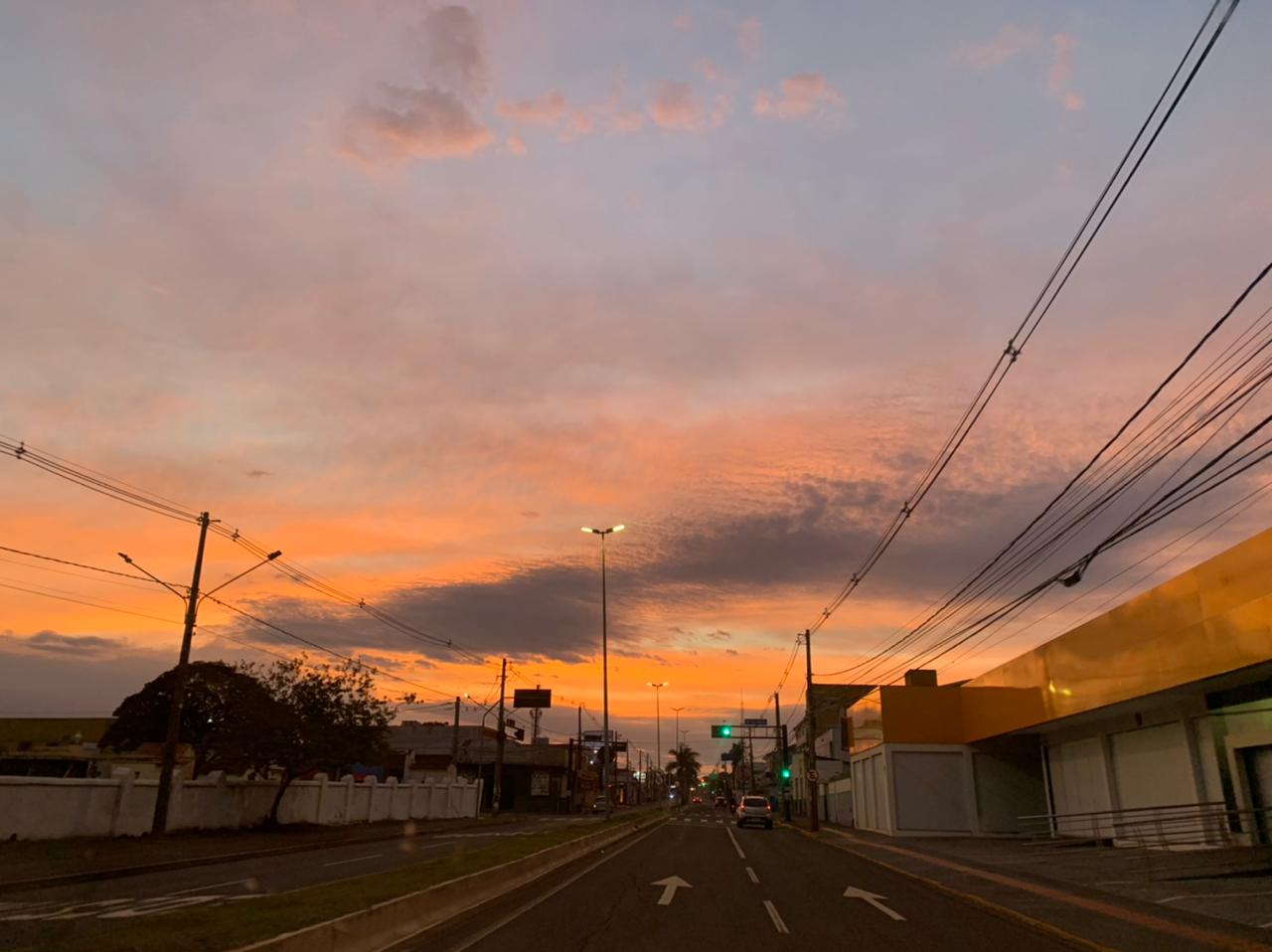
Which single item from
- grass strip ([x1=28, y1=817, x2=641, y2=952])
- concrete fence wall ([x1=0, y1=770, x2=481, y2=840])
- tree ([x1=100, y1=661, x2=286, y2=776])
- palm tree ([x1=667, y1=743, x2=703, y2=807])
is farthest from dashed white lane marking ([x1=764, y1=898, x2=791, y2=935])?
palm tree ([x1=667, y1=743, x2=703, y2=807])

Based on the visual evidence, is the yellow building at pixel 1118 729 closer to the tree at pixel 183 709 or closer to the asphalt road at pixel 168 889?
the asphalt road at pixel 168 889

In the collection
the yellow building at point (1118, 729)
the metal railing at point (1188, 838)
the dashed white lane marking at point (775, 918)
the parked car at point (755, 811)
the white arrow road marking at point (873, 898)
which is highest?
the yellow building at point (1118, 729)

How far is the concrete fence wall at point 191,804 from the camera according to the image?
26422 mm

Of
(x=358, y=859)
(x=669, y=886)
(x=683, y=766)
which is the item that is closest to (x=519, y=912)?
(x=669, y=886)

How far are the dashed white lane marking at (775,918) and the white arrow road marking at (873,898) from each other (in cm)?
196

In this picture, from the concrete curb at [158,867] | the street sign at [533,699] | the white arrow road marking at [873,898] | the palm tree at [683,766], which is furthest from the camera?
Answer: the palm tree at [683,766]

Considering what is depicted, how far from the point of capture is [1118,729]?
1155 inches

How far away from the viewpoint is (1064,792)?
3441cm

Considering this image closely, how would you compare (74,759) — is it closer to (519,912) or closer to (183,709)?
(183,709)

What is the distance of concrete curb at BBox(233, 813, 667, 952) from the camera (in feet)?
29.0

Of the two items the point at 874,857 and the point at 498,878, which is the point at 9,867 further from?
the point at 874,857

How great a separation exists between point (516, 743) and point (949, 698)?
230 ft

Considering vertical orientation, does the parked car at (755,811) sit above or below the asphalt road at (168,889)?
below

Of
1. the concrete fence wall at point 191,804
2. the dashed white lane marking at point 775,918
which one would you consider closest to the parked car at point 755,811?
the concrete fence wall at point 191,804
